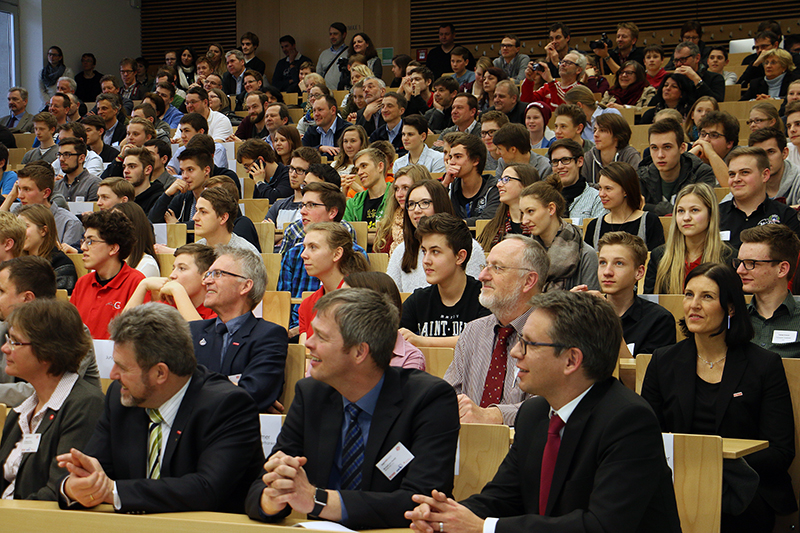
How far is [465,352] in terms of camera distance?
8.38 feet

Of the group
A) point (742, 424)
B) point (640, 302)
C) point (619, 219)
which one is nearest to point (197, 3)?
point (619, 219)

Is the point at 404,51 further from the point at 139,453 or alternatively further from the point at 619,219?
the point at 139,453

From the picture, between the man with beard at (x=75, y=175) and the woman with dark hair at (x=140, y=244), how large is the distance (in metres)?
2.30

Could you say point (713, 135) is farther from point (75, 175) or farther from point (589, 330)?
point (75, 175)

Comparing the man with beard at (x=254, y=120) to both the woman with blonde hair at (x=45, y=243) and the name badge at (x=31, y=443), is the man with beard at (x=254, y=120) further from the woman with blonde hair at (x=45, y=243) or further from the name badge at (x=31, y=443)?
the name badge at (x=31, y=443)

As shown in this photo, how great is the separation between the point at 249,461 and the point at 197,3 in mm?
11484

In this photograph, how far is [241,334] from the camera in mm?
2682

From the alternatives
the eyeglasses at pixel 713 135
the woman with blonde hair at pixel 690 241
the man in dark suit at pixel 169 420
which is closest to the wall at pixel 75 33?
the eyeglasses at pixel 713 135

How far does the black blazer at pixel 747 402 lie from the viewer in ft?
7.43

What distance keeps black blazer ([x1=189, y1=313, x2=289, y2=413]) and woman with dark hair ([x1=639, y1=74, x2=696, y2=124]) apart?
4699 millimetres

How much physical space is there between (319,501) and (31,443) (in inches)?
35.7

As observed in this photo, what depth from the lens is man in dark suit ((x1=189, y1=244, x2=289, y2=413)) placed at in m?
2.58

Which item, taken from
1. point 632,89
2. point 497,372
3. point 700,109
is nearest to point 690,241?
point 497,372

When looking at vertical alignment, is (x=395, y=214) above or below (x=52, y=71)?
below
